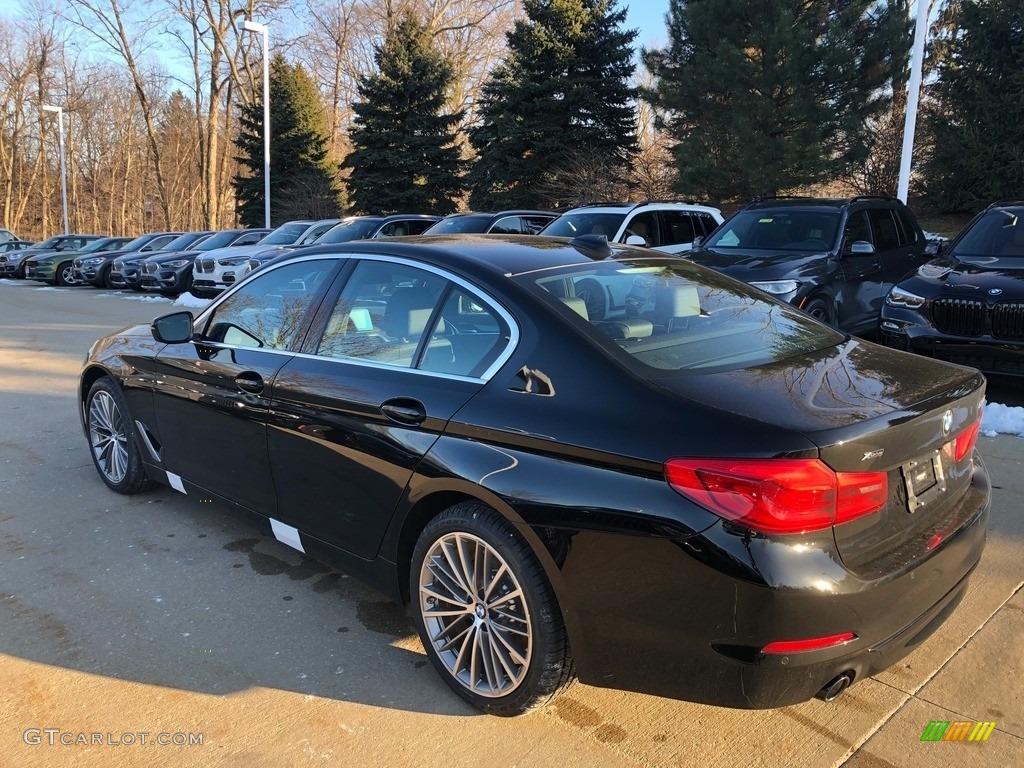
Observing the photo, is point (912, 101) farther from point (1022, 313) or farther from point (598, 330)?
point (598, 330)

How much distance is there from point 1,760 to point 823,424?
278 cm

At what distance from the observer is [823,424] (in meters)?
2.22

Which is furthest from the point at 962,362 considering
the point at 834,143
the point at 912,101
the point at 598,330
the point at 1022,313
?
the point at 834,143

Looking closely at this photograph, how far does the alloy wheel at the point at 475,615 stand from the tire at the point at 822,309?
6.17 meters

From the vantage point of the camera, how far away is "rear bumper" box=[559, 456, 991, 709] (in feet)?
6.99

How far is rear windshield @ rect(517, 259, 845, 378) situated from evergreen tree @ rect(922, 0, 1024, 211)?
17516 millimetres

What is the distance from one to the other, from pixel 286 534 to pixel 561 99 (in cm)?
2357

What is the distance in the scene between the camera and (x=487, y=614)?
2719 mm

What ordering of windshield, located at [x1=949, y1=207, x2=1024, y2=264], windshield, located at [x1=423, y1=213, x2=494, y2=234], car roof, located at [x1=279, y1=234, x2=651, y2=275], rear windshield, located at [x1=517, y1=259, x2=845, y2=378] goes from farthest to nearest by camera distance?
windshield, located at [x1=423, y1=213, x2=494, y2=234] → windshield, located at [x1=949, y1=207, x2=1024, y2=264] → car roof, located at [x1=279, y1=234, x2=651, y2=275] → rear windshield, located at [x1=517, y1=259, x2=845, y2=378]

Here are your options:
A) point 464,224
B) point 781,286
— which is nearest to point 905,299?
point 781,286

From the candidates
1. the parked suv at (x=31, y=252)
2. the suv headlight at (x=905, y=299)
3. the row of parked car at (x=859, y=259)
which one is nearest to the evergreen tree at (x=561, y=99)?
Answer: the row of parked car at (x=859, y=259)

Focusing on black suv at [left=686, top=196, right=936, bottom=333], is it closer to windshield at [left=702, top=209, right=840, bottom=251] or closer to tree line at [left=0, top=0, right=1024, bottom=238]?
windshield at [left=702, top=209, right=840, bottom=251]

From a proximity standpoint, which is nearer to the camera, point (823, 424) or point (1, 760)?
point (823, 424)
